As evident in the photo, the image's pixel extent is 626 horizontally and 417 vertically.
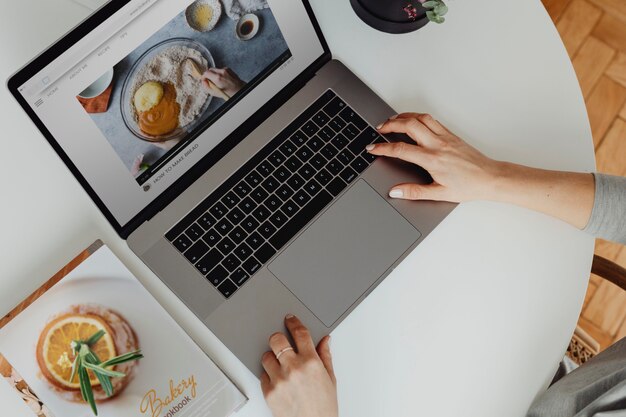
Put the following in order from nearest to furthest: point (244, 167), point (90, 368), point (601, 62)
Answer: point (90, 368)
point (244, 167)
point (601, 62)

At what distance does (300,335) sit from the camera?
2.74ft

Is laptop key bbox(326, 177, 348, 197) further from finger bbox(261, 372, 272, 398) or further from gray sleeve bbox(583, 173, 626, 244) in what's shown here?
gray sleeve bbox(583, 173, 626, 244)

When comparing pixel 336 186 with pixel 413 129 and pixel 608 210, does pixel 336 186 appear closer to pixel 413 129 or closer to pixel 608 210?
pixel 413 129

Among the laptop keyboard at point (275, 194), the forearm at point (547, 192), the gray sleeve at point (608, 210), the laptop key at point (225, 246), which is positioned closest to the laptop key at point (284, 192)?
the laptop keyboard at point (275, 194)

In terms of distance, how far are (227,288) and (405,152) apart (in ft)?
1.09

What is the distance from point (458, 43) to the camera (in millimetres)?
999

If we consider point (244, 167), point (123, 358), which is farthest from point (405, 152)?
point (123, 358)

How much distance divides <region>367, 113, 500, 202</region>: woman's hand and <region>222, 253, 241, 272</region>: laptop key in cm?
25

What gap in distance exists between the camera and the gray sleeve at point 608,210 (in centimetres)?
92

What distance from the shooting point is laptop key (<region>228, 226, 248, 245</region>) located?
86cm

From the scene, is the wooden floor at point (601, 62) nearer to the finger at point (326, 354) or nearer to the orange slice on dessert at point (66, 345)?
the finger at point (326, 354)

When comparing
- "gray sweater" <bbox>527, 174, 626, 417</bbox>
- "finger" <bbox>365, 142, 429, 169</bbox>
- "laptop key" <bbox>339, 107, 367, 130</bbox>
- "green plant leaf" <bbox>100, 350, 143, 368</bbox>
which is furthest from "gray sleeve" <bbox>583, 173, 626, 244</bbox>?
"green plant leaf" <bbox>100, 350, 143, 368</bbox>

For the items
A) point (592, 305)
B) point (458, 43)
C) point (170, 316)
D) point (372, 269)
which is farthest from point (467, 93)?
point (592, 305)

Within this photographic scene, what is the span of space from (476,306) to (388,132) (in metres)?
0.29
